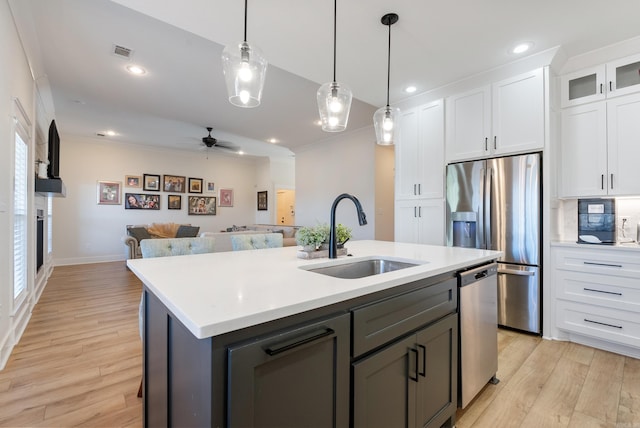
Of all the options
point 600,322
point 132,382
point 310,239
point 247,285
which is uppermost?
point 310,239

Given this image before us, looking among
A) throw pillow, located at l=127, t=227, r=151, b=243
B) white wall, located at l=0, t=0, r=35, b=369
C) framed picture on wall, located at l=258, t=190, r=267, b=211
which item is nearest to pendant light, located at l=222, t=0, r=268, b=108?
white wall, located at l=0, t=0, r=35, b=369

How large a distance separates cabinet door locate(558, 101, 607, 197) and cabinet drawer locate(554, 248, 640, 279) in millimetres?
586

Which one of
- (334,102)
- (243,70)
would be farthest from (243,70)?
(334,102)

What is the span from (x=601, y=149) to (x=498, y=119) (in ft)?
2.97

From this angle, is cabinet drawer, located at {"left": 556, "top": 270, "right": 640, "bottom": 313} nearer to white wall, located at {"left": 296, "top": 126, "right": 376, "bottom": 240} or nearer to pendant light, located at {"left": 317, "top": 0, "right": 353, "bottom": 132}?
pendant light, located at {"left": 317, "top": 0, "right": 353, "bottom": 132}

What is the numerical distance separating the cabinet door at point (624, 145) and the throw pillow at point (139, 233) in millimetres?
7447

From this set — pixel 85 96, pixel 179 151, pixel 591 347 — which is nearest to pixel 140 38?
pixel 85 96

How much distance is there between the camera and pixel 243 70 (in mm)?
1712

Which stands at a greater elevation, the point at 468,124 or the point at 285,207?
the point at 468,124

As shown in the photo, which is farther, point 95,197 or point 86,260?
point 95,197

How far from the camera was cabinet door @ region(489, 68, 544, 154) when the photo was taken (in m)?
2.82

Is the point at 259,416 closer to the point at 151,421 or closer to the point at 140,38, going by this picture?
the point at 151,421

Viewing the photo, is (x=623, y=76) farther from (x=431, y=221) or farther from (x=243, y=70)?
(x=243, y=70)

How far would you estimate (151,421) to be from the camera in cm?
131
